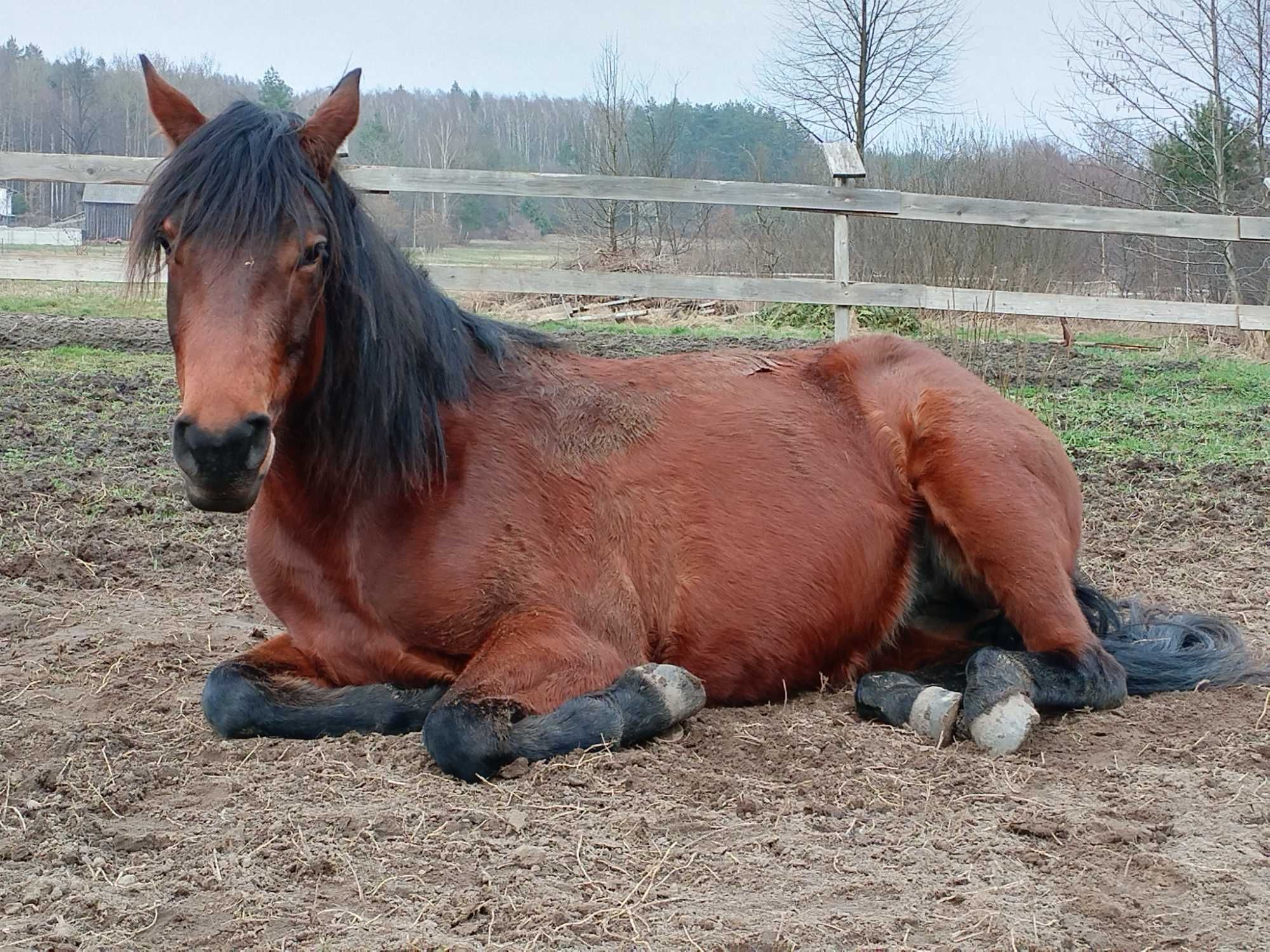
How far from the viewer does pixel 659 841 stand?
258 centimetres

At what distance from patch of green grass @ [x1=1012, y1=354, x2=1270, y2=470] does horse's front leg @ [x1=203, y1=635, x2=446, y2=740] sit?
20.4 ft

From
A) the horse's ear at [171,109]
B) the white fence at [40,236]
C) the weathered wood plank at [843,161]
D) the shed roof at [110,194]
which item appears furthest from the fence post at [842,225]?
the white fence at [40,236]

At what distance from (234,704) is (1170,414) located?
8807mm

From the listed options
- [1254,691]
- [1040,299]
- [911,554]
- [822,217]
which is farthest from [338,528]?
[822,217]

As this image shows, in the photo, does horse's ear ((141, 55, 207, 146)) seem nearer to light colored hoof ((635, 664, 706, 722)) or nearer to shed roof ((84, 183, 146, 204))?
light colored hoof ((635, 664, 706, 722))

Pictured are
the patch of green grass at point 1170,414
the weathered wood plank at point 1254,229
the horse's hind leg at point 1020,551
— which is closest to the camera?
the horse's hind leg at point 1020,551

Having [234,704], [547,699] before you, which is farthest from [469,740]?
[234,704]

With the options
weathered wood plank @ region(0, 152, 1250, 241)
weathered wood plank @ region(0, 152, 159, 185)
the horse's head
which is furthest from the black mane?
weathered wood plank @ region(0, 152, 159, 185)

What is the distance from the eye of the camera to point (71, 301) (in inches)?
601

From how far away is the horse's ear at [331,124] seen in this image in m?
3.14

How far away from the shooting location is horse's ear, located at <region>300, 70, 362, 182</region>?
3139 mm

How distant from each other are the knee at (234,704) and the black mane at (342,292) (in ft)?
2.23

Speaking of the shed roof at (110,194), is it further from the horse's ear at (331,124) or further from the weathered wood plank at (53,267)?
the horse's ear at (331,124)

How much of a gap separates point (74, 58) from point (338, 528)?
45.8 meters
